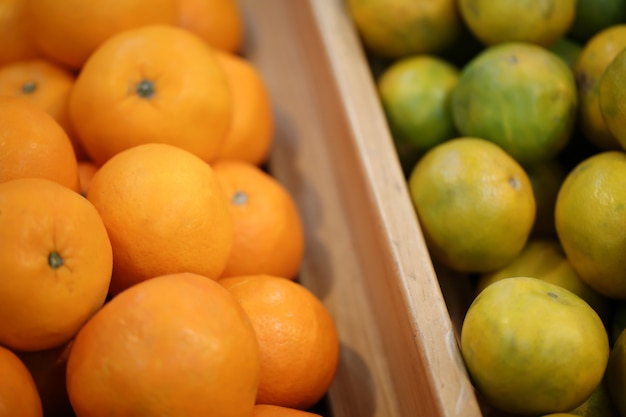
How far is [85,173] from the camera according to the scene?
0.83 metres

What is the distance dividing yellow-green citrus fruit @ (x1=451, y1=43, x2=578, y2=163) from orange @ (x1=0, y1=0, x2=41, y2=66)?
635 millimetres

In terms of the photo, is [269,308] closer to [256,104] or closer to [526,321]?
[526,321]

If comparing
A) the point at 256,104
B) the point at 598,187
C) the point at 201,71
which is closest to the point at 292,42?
the point at 256,104

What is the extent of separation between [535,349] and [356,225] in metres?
0.41

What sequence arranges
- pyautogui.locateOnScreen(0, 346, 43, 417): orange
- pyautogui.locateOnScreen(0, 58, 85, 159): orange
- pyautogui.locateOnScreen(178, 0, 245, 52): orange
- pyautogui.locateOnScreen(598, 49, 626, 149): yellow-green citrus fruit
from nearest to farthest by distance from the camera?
pyautogui.locateOnScreen(0, 346, 43, 417): orange, pyautogui.locateOnScreen(598, 49, 626, 149): yellow-green citrus fruit, pyautogui.locateOnScreen(0, 58, 85, 159): orange, pyautogui.locateOnScreen(178, 0, 245, 52): orange

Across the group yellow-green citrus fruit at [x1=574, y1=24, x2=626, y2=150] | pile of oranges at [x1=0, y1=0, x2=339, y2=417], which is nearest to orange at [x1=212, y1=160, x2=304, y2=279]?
pile of oranges at [x1=0, y1=0, x2=339, y2=417]

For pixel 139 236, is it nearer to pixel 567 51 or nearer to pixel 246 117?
pixel 246 117

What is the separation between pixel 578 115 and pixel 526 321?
0.40 m

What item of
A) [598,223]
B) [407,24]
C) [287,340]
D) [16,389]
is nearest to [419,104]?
[407,24]

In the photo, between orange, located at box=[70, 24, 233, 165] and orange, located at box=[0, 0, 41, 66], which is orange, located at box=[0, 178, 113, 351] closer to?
orange, located at box=[70, 24, 233, 165]

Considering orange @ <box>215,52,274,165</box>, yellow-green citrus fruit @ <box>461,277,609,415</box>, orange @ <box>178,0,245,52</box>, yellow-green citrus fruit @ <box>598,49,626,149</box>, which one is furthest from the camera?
orange @ <box>178,0,245,52</box>

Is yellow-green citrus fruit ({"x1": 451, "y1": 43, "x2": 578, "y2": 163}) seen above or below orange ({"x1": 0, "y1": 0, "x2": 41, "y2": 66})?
below

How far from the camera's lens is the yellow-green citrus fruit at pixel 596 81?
0.89 metres

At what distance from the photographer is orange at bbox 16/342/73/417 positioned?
2.15 ft
